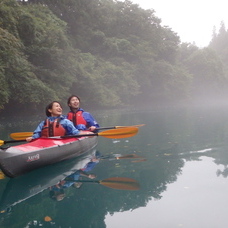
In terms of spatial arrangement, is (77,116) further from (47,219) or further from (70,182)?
(47,219)

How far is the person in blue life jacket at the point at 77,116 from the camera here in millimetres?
6426

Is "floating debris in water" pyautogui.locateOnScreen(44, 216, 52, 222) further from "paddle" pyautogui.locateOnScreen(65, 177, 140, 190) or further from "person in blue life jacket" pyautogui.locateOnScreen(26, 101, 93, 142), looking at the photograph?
"person in blue life jacket" pyautogui.locateOnScreen(26, 101, 93, 142)

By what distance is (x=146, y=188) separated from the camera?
3.56 metres

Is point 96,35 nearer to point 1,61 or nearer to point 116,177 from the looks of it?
point 1,61

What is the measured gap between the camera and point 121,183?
3.76m

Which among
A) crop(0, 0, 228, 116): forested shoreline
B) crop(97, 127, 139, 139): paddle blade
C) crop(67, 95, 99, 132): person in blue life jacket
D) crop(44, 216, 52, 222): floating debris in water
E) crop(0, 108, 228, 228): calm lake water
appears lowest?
crop(0, 108, 228, 228): calm lake water

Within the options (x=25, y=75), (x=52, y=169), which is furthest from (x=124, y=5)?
(x=52, y=169)

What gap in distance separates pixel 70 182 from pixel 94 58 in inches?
813

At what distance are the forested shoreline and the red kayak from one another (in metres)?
5.93

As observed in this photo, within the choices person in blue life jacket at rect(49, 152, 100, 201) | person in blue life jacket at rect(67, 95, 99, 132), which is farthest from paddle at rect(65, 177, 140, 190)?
person in blue life jacket at rect(67, 95, 99, 132)

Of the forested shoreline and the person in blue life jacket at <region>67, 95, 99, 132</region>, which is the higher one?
the forested shoreline

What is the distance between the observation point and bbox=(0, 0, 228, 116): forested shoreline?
12.9 m

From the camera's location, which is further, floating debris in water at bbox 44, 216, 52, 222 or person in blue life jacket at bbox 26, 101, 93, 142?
person in blue life jacket at bbox 26, 101, 93, 142

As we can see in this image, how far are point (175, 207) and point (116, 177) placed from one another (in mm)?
1317
